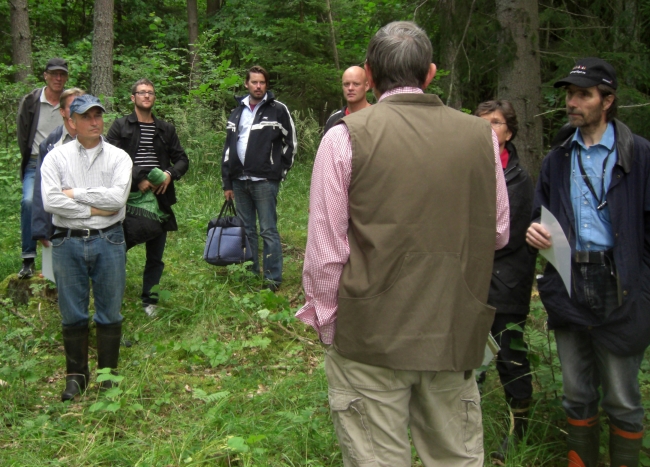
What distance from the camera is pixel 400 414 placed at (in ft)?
7.84

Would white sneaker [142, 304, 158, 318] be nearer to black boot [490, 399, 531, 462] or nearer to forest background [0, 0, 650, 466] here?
forest background [0, 0, 650, 466]

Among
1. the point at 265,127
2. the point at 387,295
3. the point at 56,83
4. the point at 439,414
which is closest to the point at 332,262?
the point at 387,295

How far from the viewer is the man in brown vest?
224 centimetres

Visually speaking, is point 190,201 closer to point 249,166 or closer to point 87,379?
point 249,166

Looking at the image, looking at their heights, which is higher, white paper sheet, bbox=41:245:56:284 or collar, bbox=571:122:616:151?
collar, bbox=571:122:616:151

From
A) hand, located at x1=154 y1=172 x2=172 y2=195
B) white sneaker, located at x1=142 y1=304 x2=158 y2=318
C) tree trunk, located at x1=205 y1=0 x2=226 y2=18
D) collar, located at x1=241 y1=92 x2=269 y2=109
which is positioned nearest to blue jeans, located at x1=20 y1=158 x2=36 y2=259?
white sneaker, located at x1=142 y1=304 x2=158 y2=318

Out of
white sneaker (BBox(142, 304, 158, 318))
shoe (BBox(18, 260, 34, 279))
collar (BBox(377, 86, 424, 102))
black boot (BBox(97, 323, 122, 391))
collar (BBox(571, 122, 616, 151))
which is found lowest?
white sneaker (BBox(142, 304, 158, 318))

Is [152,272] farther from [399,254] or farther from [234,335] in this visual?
[399,254]

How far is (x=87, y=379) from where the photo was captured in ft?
15.0

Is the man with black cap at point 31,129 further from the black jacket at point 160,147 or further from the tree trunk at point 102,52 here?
the tree trunk at point 102,52

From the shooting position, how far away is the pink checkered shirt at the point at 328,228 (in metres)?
2.26

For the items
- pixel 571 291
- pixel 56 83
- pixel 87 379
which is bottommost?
pixel 87 379

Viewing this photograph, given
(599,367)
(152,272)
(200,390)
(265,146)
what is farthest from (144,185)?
(599,367)

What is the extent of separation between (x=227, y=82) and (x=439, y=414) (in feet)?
35.1
